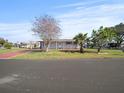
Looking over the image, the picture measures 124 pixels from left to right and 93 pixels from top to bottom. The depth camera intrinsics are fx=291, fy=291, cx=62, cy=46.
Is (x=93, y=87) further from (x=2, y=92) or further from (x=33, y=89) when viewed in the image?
(x=2, y=92)

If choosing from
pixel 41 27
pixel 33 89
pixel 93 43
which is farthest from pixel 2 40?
pixel 33 89

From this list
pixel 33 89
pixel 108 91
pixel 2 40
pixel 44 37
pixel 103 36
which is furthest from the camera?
pixel 2 40

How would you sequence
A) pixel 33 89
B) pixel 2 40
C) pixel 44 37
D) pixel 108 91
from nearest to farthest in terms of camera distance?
1. pixel 108 91
2. pixel 33 89
3. pixel 44 37
4. pixel 2 40

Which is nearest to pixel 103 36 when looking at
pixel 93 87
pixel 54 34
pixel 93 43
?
pixel 93 43

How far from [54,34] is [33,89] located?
51.9 metres

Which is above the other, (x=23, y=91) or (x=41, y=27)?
(x=41, y=27)

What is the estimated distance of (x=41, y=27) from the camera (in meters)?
63.0

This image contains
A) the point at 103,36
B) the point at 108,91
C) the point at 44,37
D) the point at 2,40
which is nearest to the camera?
the point at 108,91

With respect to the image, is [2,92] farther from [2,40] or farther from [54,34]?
[2,40]

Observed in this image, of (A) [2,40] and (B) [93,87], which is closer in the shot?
(B) [93,87]

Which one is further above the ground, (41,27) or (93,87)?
(41,27)

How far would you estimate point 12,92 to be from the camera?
10.8 metres

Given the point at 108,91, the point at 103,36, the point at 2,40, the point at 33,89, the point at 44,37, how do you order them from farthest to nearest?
the point at 2,40
the point at 44,37
the point at 103,36
the point at 33,89
the point at 108,91

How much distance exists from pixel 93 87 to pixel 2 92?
11.7 feet
